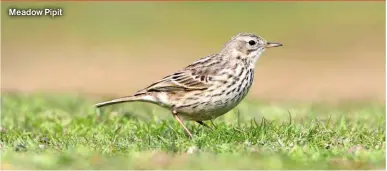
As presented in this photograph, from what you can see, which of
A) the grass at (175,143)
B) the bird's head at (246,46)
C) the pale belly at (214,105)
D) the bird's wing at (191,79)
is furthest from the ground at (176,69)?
the bird's head at (246,46)

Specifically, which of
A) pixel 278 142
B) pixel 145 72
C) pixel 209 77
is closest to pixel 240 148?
pixel 278 142

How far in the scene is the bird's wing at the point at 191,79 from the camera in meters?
11.5

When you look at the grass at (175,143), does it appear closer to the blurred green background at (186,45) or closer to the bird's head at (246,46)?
the bird's head at (246,46)

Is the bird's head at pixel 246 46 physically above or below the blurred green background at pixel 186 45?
below

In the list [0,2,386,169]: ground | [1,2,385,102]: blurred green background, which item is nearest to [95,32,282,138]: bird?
[0,2,386,169]: ground

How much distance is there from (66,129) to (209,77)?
235cm

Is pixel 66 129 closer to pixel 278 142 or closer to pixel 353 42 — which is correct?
pixel 278 142

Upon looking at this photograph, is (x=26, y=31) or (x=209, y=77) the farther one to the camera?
(x=26, y=31)

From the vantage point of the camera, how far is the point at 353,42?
32281 millimetres

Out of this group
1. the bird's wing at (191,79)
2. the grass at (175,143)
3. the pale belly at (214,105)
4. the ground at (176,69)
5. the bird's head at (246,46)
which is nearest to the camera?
the grass at (175,143)

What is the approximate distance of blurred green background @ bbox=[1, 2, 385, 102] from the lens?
23.8 meters

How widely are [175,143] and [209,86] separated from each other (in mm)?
1679

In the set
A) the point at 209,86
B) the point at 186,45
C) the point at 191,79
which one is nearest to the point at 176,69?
the point at 186,45

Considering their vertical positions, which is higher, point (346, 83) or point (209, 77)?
point (346, 83)
